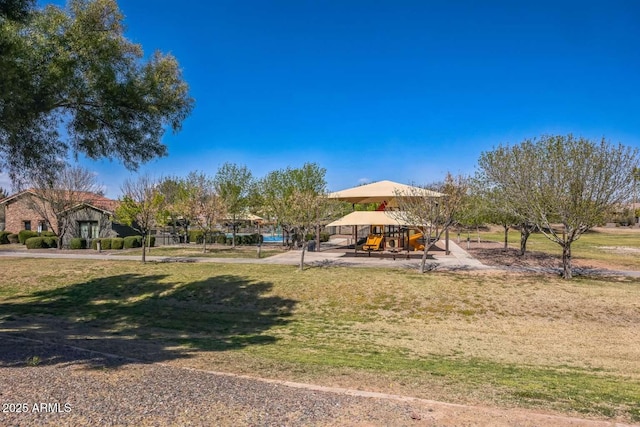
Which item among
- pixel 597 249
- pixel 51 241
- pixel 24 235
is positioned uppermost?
pixel 24 235

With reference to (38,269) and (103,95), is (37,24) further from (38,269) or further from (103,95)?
(38,269)

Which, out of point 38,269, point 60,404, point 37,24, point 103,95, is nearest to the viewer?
point 60,404

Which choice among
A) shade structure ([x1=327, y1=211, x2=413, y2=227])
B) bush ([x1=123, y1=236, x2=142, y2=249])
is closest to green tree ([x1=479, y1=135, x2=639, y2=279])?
shade structure ([x1=327, y1=211, x2=413, y2=227])

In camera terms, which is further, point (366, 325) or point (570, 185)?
point (570, 185)

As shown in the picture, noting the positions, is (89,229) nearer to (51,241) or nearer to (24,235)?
(51,241)

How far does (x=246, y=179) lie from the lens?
126ft

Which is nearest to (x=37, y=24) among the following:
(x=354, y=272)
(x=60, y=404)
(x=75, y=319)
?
(x=60, y=404)

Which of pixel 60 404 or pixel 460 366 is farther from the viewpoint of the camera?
pixel 460 366

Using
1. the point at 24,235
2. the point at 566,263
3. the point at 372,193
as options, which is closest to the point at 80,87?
the point at 566,263

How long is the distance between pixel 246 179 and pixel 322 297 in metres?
24.6

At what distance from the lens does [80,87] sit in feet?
29.3

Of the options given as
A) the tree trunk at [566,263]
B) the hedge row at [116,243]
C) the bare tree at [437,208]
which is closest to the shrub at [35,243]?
the hedge row at [116,243]

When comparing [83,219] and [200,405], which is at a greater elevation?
[83,219]

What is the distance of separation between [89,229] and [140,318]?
84.3ft
